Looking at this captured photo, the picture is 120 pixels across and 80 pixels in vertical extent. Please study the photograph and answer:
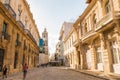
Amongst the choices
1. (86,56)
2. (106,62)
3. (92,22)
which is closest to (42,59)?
(86,56)

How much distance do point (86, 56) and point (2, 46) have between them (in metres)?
13.3

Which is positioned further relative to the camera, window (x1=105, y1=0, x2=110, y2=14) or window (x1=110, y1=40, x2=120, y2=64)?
window (x1=105, y1=0, x2=110, y2=14)

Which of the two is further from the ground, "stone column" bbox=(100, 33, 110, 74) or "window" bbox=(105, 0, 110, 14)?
"window" bbox=(105, 0, 110, 14)

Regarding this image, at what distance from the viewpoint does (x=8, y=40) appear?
16.2 meters

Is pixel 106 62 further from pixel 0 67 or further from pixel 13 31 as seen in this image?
pixel 13 31

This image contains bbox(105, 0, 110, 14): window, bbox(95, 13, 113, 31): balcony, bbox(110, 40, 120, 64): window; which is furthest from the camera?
bbox(105, 0, 110, 14): window

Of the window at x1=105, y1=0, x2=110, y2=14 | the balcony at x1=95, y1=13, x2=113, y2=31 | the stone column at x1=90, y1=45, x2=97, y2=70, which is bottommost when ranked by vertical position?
the stone column at x1=90, y1=45, x2=97, y2=70

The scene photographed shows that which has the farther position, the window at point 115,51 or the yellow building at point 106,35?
the window at point 115,51

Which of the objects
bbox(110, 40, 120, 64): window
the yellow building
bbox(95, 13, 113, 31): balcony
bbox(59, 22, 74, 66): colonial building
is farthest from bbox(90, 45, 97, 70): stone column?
bbox(59, 22, 74, 66): colonial building

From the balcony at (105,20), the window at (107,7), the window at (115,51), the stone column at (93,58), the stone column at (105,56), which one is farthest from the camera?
the stone column at (93,58)

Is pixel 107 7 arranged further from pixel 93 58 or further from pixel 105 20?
pixel 93 58

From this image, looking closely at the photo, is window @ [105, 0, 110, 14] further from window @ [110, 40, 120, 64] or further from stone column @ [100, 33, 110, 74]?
window @ [110, 40, 120, 64]

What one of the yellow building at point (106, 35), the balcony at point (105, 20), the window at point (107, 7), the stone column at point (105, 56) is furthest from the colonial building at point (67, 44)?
the balcony at point (105, 20)

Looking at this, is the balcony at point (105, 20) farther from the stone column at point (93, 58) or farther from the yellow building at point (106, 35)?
the stone column at point (93, 58)
